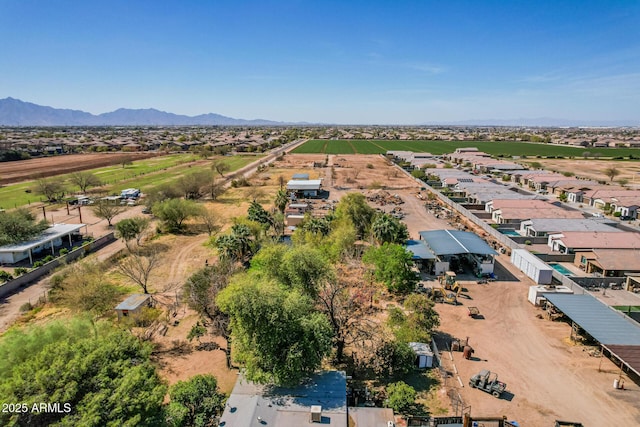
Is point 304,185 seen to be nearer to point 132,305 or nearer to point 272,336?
point 132,305

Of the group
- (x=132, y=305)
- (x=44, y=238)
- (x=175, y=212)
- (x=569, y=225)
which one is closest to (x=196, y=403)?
(x=132, y=305)

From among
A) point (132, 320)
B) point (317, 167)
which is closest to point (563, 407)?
point (132, 320)

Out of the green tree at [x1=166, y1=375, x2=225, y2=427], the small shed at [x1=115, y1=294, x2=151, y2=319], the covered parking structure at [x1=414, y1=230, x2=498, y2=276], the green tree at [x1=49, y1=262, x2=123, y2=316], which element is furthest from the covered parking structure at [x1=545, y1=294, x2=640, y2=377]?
the green tree at [x1=49, y1=262, x2=123, y2=316]

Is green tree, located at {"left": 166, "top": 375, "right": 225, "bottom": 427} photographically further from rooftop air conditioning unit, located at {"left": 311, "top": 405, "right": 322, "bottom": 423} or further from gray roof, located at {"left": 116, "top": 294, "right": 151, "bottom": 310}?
gray roof, located at {"left": 116, "top": 294, "right": 151, "bottom": 310}

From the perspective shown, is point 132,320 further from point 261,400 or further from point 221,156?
point 221,156

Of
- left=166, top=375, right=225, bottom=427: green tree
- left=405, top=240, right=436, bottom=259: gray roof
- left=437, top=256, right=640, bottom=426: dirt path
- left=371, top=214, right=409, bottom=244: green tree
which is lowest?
left=437, top=256, right=640, bottom=426: dirt path
